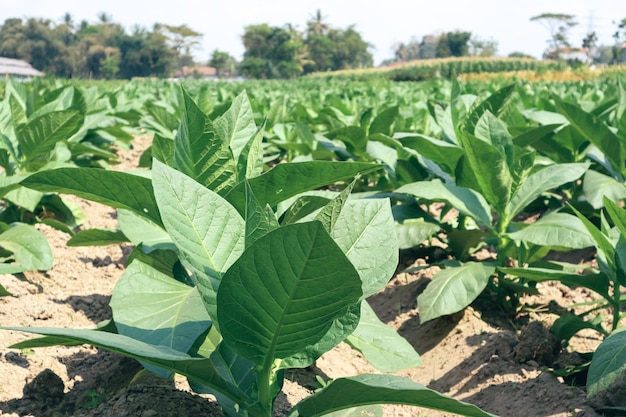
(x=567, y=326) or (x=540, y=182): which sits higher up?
(x=540, y=182)

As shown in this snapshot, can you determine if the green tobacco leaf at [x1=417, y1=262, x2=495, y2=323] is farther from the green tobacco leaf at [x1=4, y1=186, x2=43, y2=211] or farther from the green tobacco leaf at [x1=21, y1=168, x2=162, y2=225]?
the green tobacco leaf at [x1=4, y1=186, x2=43, y2=211]

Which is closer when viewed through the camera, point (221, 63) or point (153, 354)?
point (153, 354)

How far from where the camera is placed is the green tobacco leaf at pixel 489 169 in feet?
8.01

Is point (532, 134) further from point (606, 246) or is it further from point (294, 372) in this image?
point (294, 372)

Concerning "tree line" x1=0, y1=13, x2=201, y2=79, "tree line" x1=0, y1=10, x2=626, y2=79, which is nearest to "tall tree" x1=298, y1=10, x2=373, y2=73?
"tree line" x1=0, y1=10, x2=626, y2=79

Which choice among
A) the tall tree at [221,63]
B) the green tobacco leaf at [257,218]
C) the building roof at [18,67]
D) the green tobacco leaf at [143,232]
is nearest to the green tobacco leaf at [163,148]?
the green tobacco leaf at [143,232]

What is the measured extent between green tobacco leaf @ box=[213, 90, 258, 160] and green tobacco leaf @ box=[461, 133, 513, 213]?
2.98 feet

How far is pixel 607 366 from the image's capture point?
169cm

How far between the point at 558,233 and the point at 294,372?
1056mm

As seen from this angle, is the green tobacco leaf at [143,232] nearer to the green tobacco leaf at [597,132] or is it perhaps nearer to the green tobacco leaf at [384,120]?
the green tobacco leaf at [597,132]

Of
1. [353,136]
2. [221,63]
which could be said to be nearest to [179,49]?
[221,63]

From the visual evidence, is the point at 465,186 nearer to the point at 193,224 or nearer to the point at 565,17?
the point at 193,224

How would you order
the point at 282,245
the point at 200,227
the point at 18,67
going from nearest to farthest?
the point at 282,245, the point at 200,227, the point at 18,67

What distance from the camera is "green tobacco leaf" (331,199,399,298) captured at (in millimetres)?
1328
